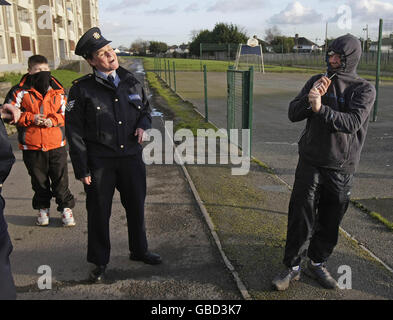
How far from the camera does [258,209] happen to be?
16.3ft

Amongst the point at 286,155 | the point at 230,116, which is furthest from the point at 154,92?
the point at 286,155

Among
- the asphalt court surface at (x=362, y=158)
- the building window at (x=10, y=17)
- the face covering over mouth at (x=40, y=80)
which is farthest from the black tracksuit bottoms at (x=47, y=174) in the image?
the building window at (x=10, y=17)

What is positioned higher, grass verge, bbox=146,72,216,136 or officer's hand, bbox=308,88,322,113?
officer's hand, bbox=308,88,322,113

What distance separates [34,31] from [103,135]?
41.1 metres

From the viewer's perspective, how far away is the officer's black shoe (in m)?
3.38

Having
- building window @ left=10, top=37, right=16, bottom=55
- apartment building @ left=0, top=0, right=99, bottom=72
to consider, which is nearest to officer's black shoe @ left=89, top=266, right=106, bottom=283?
apartment building @ left=0, top=0, right=99, bottom=72

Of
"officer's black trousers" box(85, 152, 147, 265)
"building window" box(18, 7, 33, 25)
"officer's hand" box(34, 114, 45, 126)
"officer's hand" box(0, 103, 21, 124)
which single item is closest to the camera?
"officer's hand" box(0, 103, 21, 124)

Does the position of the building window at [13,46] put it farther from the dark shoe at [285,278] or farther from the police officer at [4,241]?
the dark shoe at [285,278]

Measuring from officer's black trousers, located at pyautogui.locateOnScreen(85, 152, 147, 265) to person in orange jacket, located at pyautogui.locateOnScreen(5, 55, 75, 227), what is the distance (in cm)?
125

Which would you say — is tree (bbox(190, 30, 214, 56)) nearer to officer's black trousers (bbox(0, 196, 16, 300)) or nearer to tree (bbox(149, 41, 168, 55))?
tree (bbox(149, 41, 168, 55))

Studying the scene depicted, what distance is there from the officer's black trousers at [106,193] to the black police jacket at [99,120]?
0.29 ft

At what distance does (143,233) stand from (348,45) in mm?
2380

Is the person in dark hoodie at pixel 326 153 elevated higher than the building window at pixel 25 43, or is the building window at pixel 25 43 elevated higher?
the building window at pixel 25 43

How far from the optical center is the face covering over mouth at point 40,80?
164 inches
